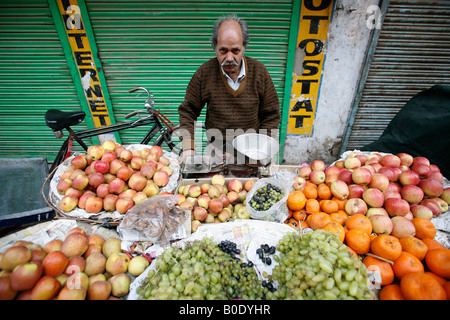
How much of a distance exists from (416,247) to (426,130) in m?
2.07

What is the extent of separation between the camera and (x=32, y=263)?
42.5 inches

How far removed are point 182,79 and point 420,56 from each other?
411 centimetres

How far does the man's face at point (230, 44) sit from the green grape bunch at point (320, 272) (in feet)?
5.59

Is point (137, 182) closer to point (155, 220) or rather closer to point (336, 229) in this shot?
point (155, 220)

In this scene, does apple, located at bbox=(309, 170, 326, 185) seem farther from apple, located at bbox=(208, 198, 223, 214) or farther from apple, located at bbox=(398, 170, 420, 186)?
apple, located at bbox=(208, 198, 223, 214)

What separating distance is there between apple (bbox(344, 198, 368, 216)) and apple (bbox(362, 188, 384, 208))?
52 millimetres

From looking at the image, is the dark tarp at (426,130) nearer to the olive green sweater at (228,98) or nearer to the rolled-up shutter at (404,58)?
the rolled-up shutter at (404,58)

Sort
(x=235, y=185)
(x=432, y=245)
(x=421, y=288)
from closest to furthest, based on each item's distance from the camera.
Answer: (x=421, y=288)
(x=432, y=245)
(x=235, y=185)

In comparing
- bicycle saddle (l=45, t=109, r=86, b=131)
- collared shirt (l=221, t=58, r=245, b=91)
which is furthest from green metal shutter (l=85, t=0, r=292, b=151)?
collared shirt (l=221, t=58, r=245, b=91)

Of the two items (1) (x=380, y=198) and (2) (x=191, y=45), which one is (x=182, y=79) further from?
(1) (x=380, y=198)

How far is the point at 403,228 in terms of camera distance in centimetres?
151

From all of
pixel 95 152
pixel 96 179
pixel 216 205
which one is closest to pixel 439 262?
pixel 216 205

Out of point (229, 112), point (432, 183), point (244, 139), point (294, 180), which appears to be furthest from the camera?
point (229, 112)
